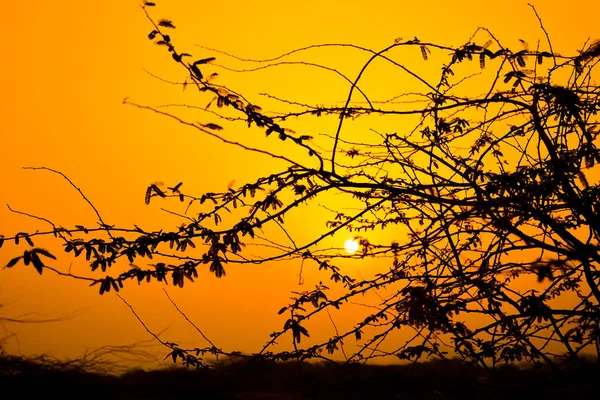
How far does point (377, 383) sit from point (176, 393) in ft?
10.6

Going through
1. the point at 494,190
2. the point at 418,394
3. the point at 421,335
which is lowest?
the point at 418,394

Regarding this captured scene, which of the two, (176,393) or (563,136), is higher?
(563,136)

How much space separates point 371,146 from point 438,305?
44.9 inches

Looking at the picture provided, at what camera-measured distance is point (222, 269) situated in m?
2.99

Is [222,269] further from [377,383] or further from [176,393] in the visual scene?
[176,393]

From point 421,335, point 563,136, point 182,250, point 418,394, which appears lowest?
point 418,394

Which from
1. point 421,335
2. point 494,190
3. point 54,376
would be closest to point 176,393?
point 54,376

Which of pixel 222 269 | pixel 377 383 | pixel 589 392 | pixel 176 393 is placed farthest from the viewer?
pixel 176 393

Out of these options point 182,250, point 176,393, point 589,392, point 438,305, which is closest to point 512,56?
point 438,305

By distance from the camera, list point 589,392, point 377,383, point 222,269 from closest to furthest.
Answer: point 222,269
point 377,383
point 589,392

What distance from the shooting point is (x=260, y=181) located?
10.8ft

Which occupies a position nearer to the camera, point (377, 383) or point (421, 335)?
point (377, 383)

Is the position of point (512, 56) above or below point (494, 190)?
above

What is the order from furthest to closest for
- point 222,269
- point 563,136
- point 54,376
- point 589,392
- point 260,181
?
point 54,376 < point 589,392 < point 563,136 < point 260,181 < point 222,269
